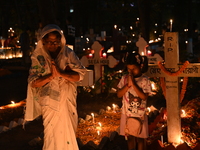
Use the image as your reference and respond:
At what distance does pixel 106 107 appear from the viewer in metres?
9.29

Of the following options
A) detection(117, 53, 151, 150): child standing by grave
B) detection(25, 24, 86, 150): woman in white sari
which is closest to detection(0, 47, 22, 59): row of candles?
detection(117, 53, 151, 150): child standing by grave

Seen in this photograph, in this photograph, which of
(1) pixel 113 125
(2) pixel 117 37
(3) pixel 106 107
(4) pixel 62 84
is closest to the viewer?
(4) pixel 62 84

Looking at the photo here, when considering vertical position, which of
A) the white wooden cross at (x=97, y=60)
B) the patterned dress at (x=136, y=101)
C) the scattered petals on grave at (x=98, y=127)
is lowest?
the scattered petals on grave at (x=98, y=127)

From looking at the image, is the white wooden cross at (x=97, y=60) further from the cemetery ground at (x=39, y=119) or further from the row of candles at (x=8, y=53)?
the row of candles at (x=8, y=53)

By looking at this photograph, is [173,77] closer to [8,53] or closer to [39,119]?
[39,119]

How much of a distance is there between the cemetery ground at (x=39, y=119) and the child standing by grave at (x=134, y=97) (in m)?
0.53

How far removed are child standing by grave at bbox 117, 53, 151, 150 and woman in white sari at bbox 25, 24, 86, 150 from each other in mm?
835

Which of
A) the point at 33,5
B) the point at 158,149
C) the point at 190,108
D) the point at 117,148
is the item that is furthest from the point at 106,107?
the point at 33,5

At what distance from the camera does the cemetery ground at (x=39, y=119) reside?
21.7ft

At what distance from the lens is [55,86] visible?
183 inches

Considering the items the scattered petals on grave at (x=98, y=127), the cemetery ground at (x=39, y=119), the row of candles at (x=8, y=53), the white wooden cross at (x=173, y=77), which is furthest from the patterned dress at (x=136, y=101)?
the row of candles at (x=8, y=53)

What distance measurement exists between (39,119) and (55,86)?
3.84 m

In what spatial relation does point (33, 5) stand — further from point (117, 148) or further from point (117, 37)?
point (117, 148)

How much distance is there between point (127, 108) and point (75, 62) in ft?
3.71
